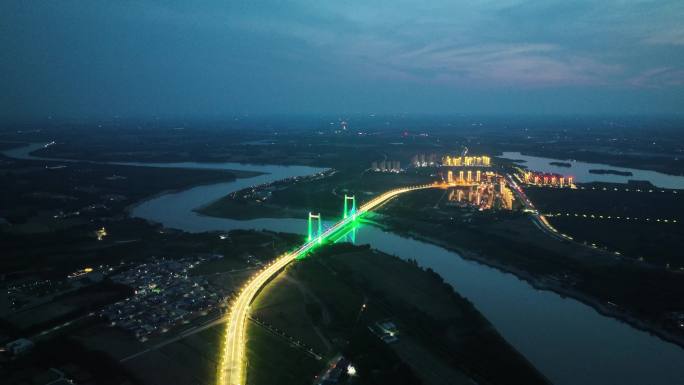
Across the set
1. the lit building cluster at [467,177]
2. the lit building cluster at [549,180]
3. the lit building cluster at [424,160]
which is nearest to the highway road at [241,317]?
the lit building cluster at [467,177]

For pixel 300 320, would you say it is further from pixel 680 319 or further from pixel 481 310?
pixel 680 319

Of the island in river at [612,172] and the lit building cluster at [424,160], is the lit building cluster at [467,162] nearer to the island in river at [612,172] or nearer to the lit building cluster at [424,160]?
the lit building cluster at [424,160]

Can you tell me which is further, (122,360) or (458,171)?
(458,171)

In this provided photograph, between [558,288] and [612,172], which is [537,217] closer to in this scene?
[558,288]

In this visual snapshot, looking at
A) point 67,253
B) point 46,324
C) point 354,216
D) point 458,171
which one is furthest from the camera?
point 458,171

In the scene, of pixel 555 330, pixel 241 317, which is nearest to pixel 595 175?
pixel 555 330

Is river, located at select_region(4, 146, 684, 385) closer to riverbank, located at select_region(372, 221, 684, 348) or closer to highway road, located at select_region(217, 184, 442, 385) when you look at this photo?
riverbank, located at select_region(372, 221, 684, 348)

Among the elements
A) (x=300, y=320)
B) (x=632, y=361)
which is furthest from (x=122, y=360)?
(x=632, y=361)
